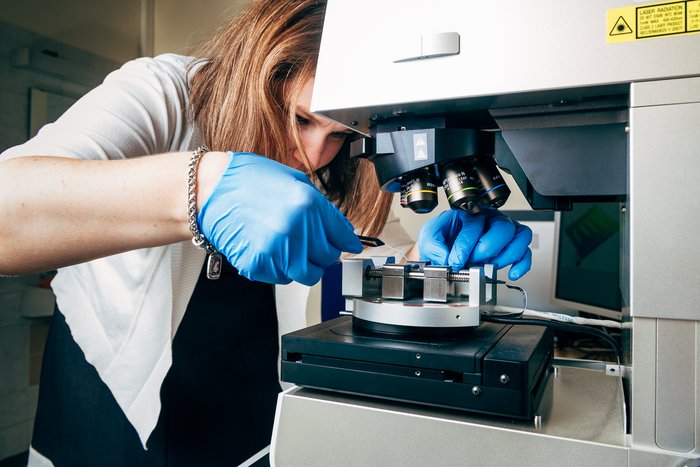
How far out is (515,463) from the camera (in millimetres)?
461

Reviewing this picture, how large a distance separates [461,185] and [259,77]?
454 millimetres

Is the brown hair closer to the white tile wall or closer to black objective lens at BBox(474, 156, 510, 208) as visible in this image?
black objective lens at BBox(474, 156, 510, 208)

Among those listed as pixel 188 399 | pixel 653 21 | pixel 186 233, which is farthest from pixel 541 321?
pixel 188 399

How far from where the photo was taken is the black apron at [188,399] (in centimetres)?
103

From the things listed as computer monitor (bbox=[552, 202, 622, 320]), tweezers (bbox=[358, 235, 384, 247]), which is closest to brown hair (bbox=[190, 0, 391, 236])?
tweezers (bbox=[358, 235, 384, 247])

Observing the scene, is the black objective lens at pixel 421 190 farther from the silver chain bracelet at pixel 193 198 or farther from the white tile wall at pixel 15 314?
the white tile wall at pixel 15 314

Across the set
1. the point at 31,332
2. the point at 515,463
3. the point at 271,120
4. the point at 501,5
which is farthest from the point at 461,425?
the point at 31,332

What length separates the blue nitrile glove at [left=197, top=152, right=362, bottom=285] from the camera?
60cm

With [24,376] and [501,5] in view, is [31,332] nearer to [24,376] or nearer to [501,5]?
[24,376]

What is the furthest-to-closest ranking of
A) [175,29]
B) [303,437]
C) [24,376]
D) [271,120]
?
[175,29], [24,376], [271,120], [303,437]

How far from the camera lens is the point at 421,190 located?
24.4 inches

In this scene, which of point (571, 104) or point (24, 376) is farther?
point (24, 376)

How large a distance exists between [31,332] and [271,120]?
6.63ft

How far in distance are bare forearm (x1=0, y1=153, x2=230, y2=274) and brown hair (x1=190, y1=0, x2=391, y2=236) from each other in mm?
276
